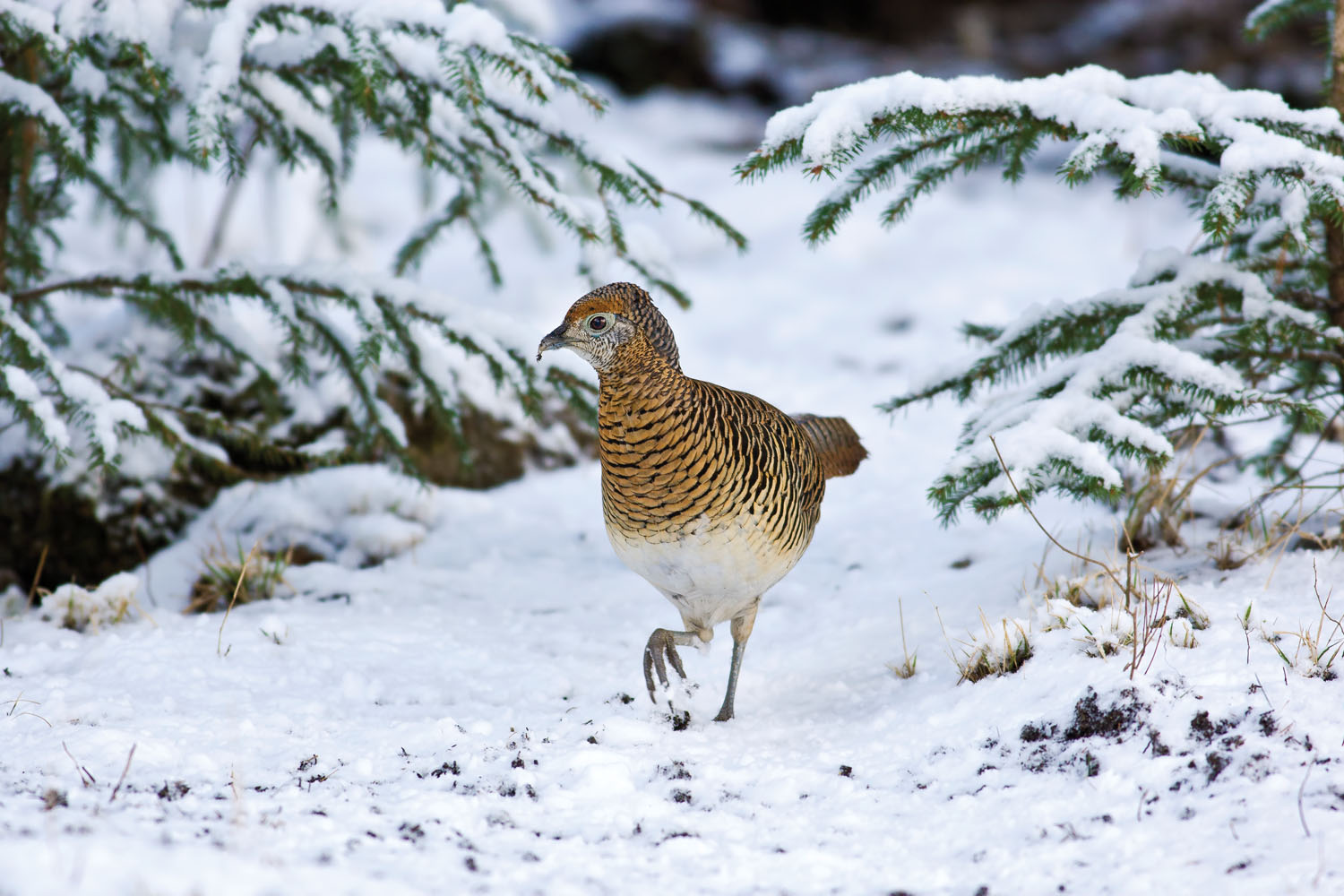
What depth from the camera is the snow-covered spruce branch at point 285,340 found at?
348 cm

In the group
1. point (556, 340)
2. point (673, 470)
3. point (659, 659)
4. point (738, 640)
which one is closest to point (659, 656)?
point (659, 659)

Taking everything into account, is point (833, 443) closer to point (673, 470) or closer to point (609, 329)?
point (673, 470)

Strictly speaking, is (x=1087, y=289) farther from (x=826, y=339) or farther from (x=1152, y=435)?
(x=1152, y=435)

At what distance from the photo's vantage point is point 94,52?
336cm

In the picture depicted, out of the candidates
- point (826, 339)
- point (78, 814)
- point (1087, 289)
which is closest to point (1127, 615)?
point (78, 814)

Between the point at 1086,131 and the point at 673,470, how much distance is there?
1.50 meters

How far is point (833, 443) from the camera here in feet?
12.7

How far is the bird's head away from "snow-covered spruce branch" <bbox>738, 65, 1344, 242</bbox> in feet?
1.58

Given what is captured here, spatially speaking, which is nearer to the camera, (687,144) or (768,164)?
(768,164)

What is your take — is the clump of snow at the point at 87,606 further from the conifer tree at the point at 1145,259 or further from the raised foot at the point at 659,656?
the conifer tree at the point at 1145,259

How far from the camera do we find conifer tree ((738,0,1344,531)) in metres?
2.89

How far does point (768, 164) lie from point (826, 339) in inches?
162

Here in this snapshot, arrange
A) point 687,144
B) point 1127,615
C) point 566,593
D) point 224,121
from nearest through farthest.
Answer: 1. point 1127,615
2. point 224,121
3. point 566,593
4. point 687,144

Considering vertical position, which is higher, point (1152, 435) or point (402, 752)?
point (1152, 435)
